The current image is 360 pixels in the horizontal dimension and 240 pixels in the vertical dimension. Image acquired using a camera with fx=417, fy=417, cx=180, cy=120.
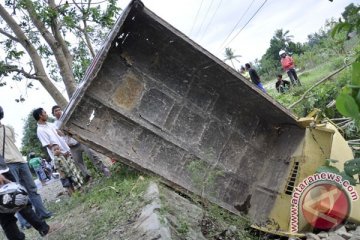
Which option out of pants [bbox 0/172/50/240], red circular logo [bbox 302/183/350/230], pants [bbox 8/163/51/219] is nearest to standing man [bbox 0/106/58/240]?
pants [bbox 0/172/50/240]

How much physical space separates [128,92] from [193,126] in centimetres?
96

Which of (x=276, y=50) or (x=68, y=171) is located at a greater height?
(x=276, y=50)

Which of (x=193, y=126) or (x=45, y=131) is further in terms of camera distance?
(x=45, y=131)

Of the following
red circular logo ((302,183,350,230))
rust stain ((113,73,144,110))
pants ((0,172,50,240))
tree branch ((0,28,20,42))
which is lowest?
pants ((0,172,50,240))

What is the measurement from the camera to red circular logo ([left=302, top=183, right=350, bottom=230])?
4387 millimetres

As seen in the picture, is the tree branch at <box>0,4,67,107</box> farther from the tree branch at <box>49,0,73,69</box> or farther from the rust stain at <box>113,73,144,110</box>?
the rust stain at <box>113,73,144,110</box>

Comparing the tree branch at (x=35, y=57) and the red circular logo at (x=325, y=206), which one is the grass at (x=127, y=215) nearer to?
the red circular logo at (x=325, y=206)

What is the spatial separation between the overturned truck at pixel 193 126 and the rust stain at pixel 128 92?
0.04ft

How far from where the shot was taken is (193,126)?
5516 millimetres

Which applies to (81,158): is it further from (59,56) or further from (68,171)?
(59,56)

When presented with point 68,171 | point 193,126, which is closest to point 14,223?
point 193,126

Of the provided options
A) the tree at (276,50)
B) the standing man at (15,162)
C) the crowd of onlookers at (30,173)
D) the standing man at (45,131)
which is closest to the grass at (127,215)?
the crowd of onlookers at (30,173)

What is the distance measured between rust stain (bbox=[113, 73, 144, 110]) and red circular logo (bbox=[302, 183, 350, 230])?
2369 mm

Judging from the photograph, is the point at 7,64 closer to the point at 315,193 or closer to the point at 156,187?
the point at 156,187
